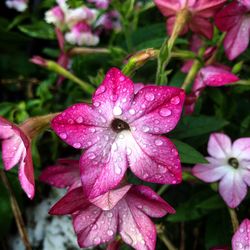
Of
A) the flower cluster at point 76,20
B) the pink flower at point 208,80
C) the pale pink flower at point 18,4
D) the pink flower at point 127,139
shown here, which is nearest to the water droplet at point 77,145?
the pink flower at point 127,139

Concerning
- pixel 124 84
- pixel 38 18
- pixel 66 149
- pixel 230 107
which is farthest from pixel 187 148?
pixel 38 18

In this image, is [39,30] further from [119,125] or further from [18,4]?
[119,125]

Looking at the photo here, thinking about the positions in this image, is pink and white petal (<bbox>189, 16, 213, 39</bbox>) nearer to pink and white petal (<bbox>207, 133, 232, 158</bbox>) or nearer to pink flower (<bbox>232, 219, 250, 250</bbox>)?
pink and white petal (<bbox>207, 133, 232, 158</bbox>)

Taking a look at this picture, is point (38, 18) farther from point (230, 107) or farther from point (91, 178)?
point (91, 178)

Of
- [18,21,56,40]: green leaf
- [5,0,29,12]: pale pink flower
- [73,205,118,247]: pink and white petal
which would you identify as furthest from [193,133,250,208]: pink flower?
[5,0,29,12]: pale pink flower

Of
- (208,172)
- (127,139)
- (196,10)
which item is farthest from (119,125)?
(196,10)

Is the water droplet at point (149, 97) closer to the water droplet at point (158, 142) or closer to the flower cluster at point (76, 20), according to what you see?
the water droplet at point (158, 142)
